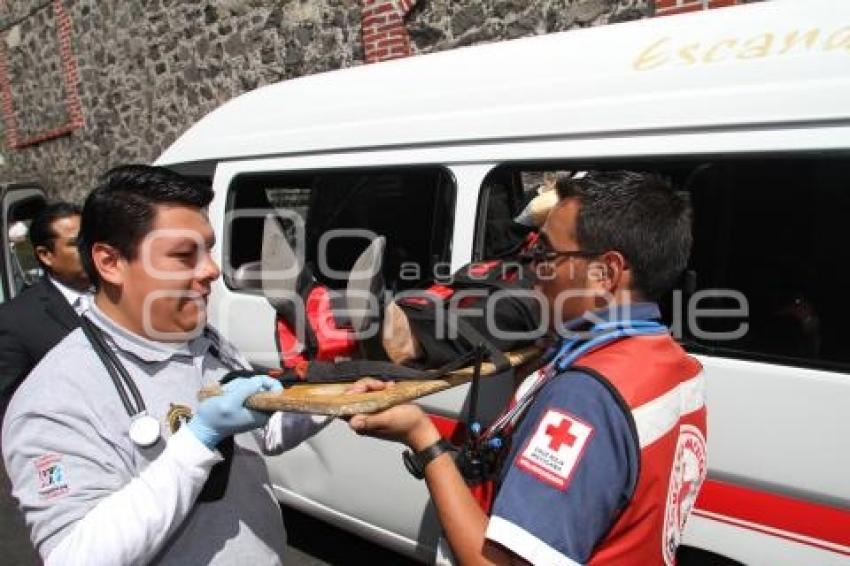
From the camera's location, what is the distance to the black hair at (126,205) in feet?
4.78

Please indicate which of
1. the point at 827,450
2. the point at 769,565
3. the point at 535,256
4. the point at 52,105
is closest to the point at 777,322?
the point at 827,450

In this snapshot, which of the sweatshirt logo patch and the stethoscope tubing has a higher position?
the stethoscope tubing

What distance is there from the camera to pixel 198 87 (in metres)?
9.11

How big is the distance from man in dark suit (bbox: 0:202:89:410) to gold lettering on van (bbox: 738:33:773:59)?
7.54ft

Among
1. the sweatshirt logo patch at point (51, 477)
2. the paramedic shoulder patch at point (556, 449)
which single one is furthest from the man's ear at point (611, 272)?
the sweatshirt logo patch at point (51, 477)

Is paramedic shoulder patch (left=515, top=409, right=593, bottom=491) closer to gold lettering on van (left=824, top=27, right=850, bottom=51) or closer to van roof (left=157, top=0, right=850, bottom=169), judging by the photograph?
van roof (left=157, top=0, right=850, bottom=169)

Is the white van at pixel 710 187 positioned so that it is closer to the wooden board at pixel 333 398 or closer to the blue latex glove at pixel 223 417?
the wooden board at pixel 333 398

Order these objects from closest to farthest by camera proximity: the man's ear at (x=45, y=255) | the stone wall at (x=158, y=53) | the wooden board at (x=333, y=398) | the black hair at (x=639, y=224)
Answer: the wooden board at (x=333, y=398) < the black hair at (x=639, y=224) < the man's ear at (x=45, y=255) < the stone wall at (x=158, y=53)

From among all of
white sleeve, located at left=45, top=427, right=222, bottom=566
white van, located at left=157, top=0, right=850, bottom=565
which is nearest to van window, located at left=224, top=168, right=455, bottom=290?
white van, located at left=157, top=0, right=850, bottom=565

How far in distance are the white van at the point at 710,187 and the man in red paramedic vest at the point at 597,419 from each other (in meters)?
0.59

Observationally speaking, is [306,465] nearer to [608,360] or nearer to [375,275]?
[375,275]

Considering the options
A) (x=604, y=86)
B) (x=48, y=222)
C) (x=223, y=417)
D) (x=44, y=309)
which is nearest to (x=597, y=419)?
(x=223, y=417)

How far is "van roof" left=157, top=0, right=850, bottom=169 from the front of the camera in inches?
73.3

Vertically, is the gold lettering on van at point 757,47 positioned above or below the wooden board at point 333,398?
above
